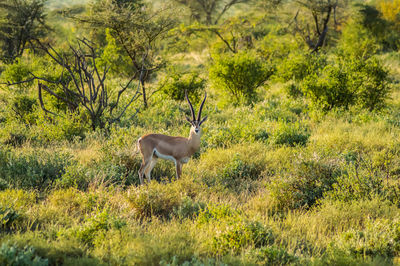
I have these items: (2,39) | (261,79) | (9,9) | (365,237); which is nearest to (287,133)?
(365,237)

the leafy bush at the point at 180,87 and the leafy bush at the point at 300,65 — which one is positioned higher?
the leafy bush at the point at 300,65

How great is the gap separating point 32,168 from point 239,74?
9.60m

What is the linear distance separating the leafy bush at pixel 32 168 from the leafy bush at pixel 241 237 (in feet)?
10.3

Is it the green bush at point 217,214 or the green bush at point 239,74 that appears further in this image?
the green bush at point 239,74

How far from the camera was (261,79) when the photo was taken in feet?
49.7

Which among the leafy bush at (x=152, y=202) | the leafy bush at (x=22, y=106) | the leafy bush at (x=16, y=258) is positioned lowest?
the leafy bush at (x=22, y=106)

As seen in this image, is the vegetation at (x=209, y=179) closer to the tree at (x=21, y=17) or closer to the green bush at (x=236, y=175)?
the green bush at (x=236, y=175)

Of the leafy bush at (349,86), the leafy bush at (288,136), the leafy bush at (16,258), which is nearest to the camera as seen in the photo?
the leafy bush at (16,258)

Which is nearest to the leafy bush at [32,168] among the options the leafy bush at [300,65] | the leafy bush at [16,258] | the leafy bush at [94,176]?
the leafy bush at [94,176]

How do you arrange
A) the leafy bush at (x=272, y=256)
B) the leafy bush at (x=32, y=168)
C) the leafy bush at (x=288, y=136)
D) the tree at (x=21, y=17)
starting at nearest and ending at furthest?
the leafy bush at (x=272, y=256) < the leafy bush at (x=32, y=168) < the leafy bush at (x=288, y=136) < the tree at (x=21, y=17)

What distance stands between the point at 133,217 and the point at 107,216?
62 centimetres

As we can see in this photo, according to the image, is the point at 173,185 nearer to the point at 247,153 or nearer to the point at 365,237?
the point at 247,153

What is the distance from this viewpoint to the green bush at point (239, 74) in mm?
14062

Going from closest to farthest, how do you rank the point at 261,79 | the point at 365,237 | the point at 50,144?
the point at 365,237
the point at 50,144
the point at 261,79
